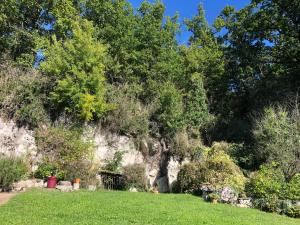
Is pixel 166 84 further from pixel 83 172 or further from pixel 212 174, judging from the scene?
pixel 83 172

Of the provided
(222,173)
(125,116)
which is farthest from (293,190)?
(125,116)

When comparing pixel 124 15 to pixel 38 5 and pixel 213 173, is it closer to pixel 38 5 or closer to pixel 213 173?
pixel 38 5

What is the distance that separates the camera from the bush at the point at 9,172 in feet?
46.6

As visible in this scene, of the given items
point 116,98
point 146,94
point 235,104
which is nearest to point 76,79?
point 116,98

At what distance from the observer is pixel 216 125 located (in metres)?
23.2

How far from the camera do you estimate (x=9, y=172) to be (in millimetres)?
14320

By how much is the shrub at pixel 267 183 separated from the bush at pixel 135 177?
219 inches

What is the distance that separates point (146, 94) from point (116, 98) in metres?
2.86

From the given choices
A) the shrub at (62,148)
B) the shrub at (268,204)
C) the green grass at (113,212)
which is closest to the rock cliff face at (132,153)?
the shrub at (62,148)

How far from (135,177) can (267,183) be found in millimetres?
6779

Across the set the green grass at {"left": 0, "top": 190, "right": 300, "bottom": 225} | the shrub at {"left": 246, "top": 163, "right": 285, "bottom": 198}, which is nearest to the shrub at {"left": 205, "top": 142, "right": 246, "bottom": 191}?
the shrub at {"left": 246, "top": 163, "right": 285, "bottom": 198}

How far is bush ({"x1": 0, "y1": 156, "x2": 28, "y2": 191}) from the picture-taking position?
46.6ft

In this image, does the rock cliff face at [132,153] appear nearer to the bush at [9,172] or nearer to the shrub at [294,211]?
the bush at [9,172]

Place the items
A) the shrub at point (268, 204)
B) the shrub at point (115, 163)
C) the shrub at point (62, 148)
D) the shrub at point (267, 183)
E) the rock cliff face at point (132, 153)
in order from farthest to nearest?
the rock cliff face at point (132, 153), the shrub at point (115, 163), the shrub at point (62, 148), the shrub at point (267, 183), the shrub at point (268, 204)
